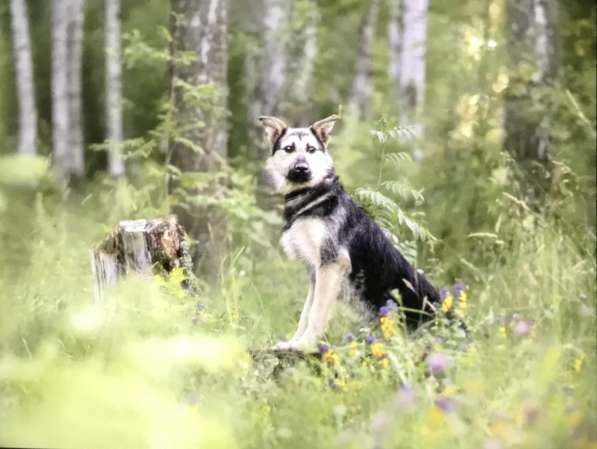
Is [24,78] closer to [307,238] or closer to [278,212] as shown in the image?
[278,212]

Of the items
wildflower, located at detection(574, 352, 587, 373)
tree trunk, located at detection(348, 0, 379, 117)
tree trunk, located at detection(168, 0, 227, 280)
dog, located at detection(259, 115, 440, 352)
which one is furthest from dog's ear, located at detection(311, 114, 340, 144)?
tree trunk, located at detection(348, 0, 379, 117)

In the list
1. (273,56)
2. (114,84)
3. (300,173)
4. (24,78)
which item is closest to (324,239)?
(300,173)

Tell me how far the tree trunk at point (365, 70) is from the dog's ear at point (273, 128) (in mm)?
8181

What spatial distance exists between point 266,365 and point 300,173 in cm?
92

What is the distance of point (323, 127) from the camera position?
445 centimetres

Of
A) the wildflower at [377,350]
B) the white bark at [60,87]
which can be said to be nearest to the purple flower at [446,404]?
the wildflower at [377,350]

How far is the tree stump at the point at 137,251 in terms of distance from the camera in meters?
4.46

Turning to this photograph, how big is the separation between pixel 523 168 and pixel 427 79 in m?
3.93

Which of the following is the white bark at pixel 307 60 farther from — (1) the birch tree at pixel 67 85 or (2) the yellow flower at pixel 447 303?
(2) the yellow flower at pixel 447 303

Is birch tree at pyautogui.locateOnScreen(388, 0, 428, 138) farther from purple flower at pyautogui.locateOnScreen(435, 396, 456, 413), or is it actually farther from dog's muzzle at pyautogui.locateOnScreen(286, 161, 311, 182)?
purple flower at pyautogui.locateOnScreen(435, 396, 456, 413)

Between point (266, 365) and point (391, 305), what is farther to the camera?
point (391, 305)

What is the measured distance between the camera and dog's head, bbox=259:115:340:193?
4488 millimetres

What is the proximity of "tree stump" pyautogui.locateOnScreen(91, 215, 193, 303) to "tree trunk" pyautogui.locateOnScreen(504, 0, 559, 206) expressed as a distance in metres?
3.94

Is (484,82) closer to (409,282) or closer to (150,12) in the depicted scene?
(150,12)
